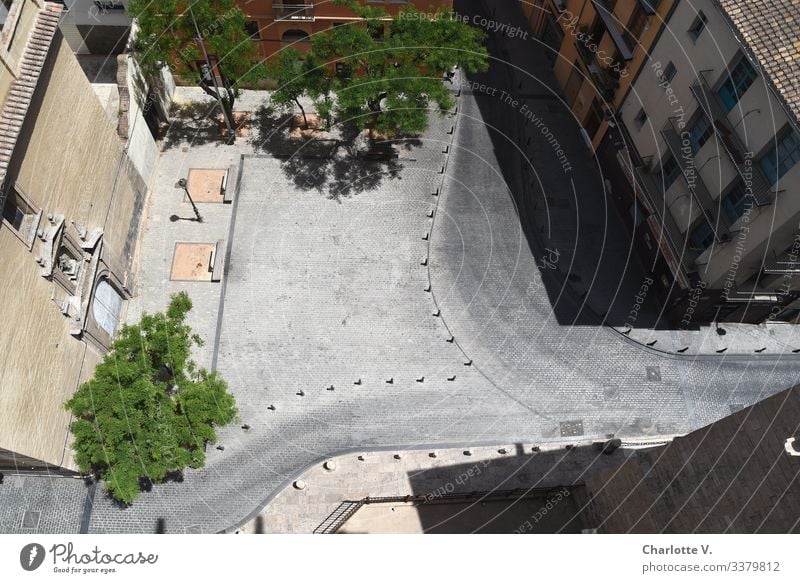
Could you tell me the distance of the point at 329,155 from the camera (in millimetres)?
46906

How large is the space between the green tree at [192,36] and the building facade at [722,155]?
25.8 meters

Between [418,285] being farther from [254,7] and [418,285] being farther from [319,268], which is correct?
[254,7]

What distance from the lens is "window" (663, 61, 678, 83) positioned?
37.5 meters

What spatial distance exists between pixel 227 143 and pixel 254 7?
31.6 ft

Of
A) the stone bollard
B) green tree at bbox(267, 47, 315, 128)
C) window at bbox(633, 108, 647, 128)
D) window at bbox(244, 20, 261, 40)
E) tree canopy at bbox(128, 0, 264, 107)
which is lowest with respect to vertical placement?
the stone bollard

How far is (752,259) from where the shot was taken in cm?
3434

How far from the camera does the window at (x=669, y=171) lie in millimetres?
38281

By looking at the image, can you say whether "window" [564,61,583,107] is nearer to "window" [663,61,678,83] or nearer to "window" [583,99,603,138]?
"window" [583,99,603,138]

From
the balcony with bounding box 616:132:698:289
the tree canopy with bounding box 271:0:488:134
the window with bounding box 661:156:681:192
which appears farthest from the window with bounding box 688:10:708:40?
the tree canopy with bounding box 271:0:488:134

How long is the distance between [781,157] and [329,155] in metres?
29.0

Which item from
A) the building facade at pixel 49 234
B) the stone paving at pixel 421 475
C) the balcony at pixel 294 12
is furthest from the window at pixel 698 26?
the building facade at pixel 49 234

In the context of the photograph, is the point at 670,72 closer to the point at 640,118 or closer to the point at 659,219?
the point at 640,118

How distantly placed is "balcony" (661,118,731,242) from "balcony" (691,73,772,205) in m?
2.82

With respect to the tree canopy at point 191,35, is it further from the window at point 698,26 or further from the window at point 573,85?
the window at point 698,26
